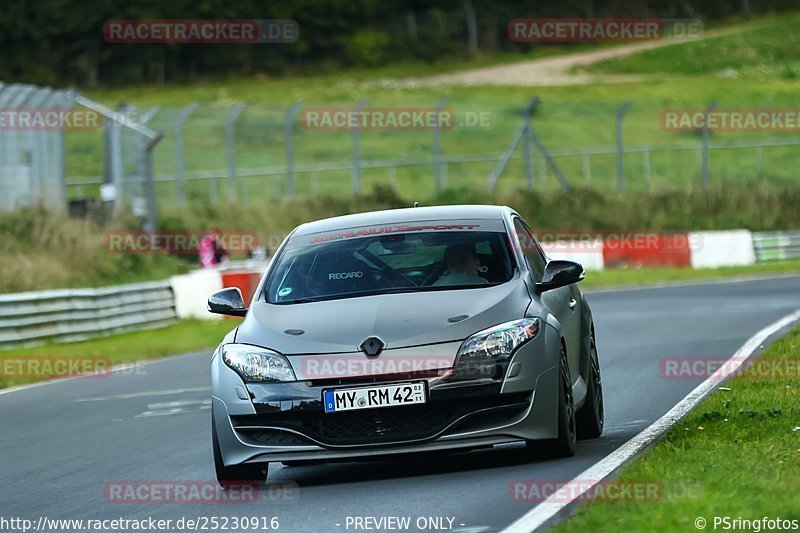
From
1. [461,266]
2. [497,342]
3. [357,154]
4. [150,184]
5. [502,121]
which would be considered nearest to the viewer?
[497,342]

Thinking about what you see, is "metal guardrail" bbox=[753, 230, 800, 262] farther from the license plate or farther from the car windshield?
the license plate

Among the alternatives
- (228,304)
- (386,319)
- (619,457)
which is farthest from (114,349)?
(619,457)

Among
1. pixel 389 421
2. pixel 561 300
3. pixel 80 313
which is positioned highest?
pixel 561 300

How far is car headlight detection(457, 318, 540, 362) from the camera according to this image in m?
9.04

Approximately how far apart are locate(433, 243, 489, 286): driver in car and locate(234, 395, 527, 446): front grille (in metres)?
0.98

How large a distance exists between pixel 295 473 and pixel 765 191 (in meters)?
35.8

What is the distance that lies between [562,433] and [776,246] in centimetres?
3055

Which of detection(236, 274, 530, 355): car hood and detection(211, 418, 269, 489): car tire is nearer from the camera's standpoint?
detection(236, 274, 530, 355): car hood

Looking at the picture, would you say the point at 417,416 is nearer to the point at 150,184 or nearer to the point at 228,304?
the point at 228,304

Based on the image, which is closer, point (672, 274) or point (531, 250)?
point (531, 250)

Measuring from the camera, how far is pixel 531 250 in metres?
10.9

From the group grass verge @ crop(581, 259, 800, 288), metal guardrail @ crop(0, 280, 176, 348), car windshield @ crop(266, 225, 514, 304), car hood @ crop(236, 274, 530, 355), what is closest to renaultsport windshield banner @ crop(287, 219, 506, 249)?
car windshield @ crop(266, 225, 514, 304)

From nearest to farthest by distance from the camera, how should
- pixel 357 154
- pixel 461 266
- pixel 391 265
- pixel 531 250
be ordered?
pixel 461 266 < pixel 391 265 < pixel 531 250 < pixel 357 154

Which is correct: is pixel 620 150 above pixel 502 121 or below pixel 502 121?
below
